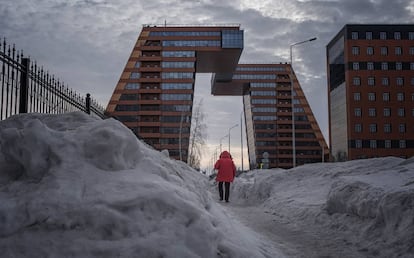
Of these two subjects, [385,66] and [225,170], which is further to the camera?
[385,66]

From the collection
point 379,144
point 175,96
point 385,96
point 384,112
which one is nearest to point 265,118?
point 175,96

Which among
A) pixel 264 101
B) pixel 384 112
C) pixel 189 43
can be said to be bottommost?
pixel 384 112

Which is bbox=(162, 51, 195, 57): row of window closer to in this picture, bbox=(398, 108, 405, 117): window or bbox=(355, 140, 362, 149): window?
bbox=(355, 140, 362, 149): window

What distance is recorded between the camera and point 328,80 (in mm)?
84188

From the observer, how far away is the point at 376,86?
7606 centimetres

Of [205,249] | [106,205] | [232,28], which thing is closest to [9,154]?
[106,205]

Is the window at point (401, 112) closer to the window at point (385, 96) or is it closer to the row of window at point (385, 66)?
the window at point (385, 96)

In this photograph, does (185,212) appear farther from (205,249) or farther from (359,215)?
(359,215)

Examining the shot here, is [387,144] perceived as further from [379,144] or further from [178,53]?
[178,53]

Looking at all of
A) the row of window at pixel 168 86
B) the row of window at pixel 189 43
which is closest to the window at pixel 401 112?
the row of window at pixel 189 43

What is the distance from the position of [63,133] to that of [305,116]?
106012mm

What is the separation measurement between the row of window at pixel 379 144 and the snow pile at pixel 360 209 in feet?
207

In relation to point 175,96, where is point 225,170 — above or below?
below

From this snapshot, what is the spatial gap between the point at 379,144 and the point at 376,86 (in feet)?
39.8
